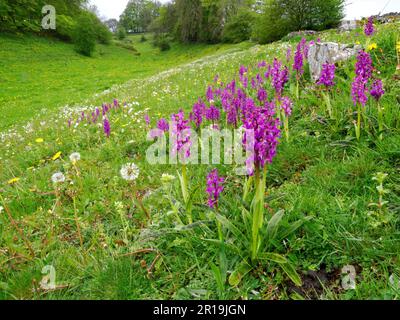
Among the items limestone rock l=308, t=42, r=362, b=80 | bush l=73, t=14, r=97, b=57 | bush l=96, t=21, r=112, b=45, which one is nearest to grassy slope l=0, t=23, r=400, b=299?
limestone rock l=308, t=42, r=362, b=80

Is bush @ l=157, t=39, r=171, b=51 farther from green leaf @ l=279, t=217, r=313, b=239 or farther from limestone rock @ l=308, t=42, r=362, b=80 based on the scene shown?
green leaf @ l=279, t=217, r=313, b=239

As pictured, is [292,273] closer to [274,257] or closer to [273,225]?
[274,257]

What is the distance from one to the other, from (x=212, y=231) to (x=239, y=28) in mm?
59248

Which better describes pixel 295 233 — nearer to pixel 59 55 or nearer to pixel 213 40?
pixel 59 55

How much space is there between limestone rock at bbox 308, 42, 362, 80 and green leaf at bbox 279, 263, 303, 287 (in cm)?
483

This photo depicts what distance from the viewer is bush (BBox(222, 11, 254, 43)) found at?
181 feet

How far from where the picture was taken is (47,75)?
33688 mm

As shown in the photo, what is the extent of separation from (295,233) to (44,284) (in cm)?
231

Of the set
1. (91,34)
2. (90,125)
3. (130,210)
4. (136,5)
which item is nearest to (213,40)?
(91,34)

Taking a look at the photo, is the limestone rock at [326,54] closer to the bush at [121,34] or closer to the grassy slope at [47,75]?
the grassy slope at [47,75]

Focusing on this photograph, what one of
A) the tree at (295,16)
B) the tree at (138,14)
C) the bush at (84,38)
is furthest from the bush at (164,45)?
the tree at (138,14)

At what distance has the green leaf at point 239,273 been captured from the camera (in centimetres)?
244

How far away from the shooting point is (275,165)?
3922 millimetres

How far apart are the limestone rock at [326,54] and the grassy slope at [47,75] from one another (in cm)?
1372
